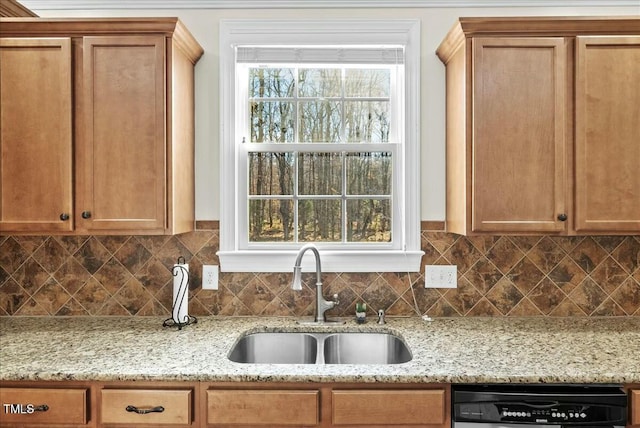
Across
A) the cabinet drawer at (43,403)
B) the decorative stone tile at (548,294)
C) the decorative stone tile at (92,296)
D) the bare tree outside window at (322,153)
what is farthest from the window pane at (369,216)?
the cabinet drawer at (43,403)

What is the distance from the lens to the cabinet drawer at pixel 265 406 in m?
1.60

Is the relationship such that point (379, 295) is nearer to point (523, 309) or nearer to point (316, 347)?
point (316, 347)

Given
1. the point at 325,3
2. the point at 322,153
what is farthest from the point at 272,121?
the point at 325,3

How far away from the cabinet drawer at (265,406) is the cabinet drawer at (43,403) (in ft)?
1.48

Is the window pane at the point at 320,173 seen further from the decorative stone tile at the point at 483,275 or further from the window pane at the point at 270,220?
the decorative stone tile at the point at 483,275

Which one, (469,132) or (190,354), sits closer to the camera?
(190,354)

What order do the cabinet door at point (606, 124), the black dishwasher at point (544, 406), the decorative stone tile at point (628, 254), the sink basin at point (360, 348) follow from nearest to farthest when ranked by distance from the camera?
1. the black dishwasher at point (544, 406)
2. the cabinet door at point (606, 124)
3. the sink basin at point (360, 348)
4. the decorative stone tile at point (628, 254)

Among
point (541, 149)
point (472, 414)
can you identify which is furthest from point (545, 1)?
point (472, 414)

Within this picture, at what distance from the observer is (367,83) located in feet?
7.97

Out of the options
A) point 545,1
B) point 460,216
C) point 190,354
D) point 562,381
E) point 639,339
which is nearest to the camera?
point 562,381

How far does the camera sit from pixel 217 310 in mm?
2342

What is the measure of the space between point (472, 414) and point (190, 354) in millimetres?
1041

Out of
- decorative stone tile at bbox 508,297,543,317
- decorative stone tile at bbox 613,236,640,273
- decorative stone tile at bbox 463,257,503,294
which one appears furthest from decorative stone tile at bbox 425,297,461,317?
decorative stone tile at bbox 613,236,640,273

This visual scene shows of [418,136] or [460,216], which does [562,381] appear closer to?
[460,216]
